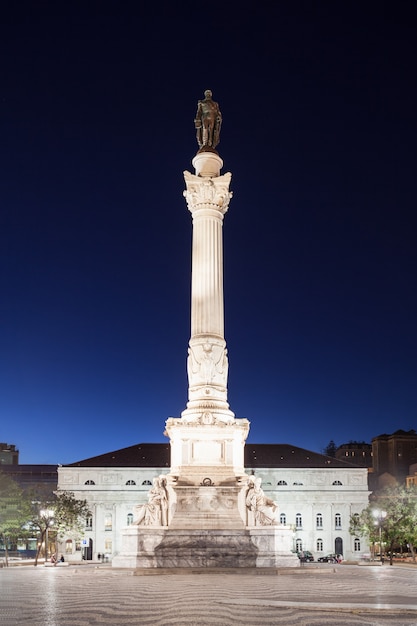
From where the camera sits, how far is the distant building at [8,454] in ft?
566

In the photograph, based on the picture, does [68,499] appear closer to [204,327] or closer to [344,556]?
[344,556]

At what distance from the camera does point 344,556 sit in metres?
111

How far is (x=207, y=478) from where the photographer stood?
1614 inches

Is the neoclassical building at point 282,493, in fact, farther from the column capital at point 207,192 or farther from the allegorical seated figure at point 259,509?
the allegorical seated figure at point 259,509

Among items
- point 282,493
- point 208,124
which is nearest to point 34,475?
point 282,493

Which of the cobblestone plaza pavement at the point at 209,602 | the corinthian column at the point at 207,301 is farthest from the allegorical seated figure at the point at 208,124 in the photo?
the cobblestone plaza pavement at the point at 209,602

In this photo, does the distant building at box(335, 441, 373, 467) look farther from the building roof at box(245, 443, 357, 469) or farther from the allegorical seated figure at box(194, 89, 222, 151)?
the allegorical seated figure at box(194, 89, 222, 151)

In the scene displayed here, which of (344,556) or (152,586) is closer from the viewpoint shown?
(152,586)

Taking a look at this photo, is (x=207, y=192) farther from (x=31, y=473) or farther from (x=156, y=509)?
(x=31, y=473)

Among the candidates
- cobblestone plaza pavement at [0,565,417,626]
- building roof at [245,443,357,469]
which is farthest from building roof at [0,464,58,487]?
cobblestone plaza pavement at [0,565,417,626]

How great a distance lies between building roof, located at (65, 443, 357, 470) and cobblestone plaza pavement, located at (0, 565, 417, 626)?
86401 millimetres

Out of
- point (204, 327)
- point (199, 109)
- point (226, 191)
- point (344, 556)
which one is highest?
point (199, 109)

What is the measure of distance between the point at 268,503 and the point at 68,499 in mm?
54952

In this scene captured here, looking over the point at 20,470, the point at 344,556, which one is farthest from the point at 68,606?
the point at 20,470
